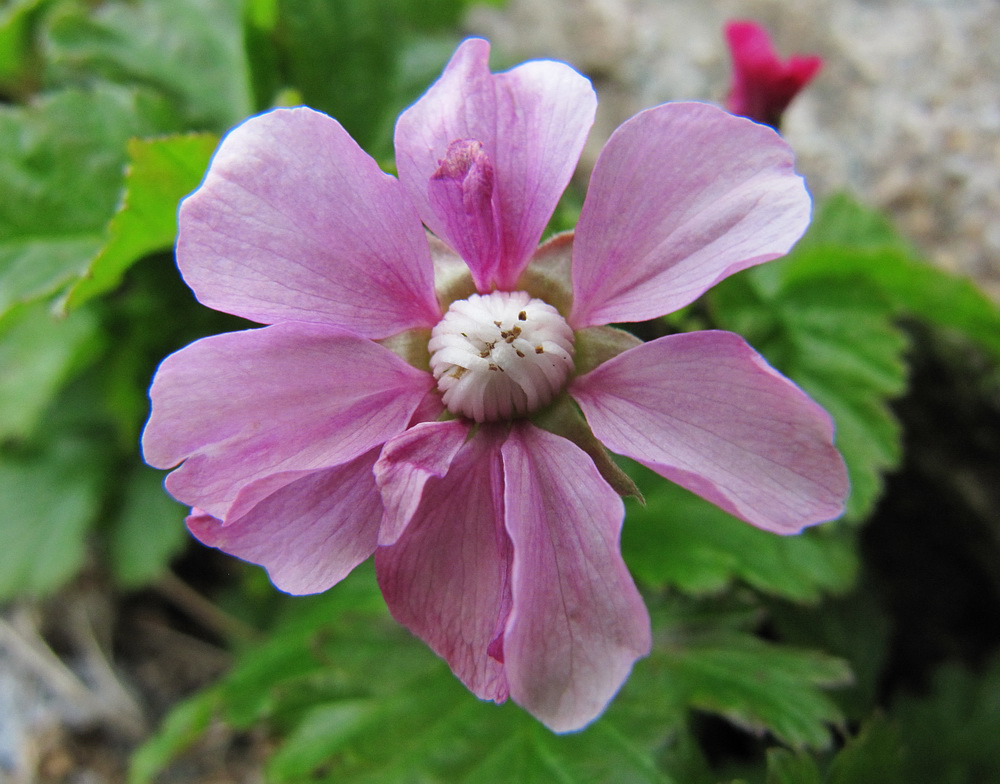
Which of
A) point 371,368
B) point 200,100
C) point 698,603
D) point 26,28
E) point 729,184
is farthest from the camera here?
point 26,28

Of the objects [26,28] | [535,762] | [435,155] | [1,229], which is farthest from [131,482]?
[435,155]

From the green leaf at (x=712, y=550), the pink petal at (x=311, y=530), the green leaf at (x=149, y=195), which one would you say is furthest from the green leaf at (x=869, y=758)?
the green leaf at (x=149, y=195)

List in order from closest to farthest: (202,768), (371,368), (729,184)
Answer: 1. (729,184)
2. (371,368)
3. (202,768)

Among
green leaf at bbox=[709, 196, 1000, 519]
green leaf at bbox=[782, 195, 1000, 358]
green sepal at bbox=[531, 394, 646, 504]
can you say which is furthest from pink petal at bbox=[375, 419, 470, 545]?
green leaf at bbox=[782, 195, 1000, 358]

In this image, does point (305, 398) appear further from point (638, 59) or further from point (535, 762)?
point (638, 59)

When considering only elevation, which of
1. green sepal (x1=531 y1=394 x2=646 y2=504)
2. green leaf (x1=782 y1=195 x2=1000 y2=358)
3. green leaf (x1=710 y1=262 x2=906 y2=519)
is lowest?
green leaf (x1=710 y1=262 x2=906 y2=519)

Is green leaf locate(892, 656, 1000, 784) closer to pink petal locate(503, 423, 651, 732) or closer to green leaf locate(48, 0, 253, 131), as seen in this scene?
pink petal locate(503, 423, 651, 732)

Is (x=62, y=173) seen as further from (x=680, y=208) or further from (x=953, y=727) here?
(x=953, y=727)

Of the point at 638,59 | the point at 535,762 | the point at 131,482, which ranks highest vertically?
the point at 638,59

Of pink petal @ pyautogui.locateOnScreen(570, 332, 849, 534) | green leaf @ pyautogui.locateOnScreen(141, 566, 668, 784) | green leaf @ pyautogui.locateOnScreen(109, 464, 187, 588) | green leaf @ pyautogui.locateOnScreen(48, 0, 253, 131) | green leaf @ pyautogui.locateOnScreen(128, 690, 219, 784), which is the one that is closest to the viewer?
pink petal @ pyautogui.locateOnScreen(570, 332, 849, 534)
